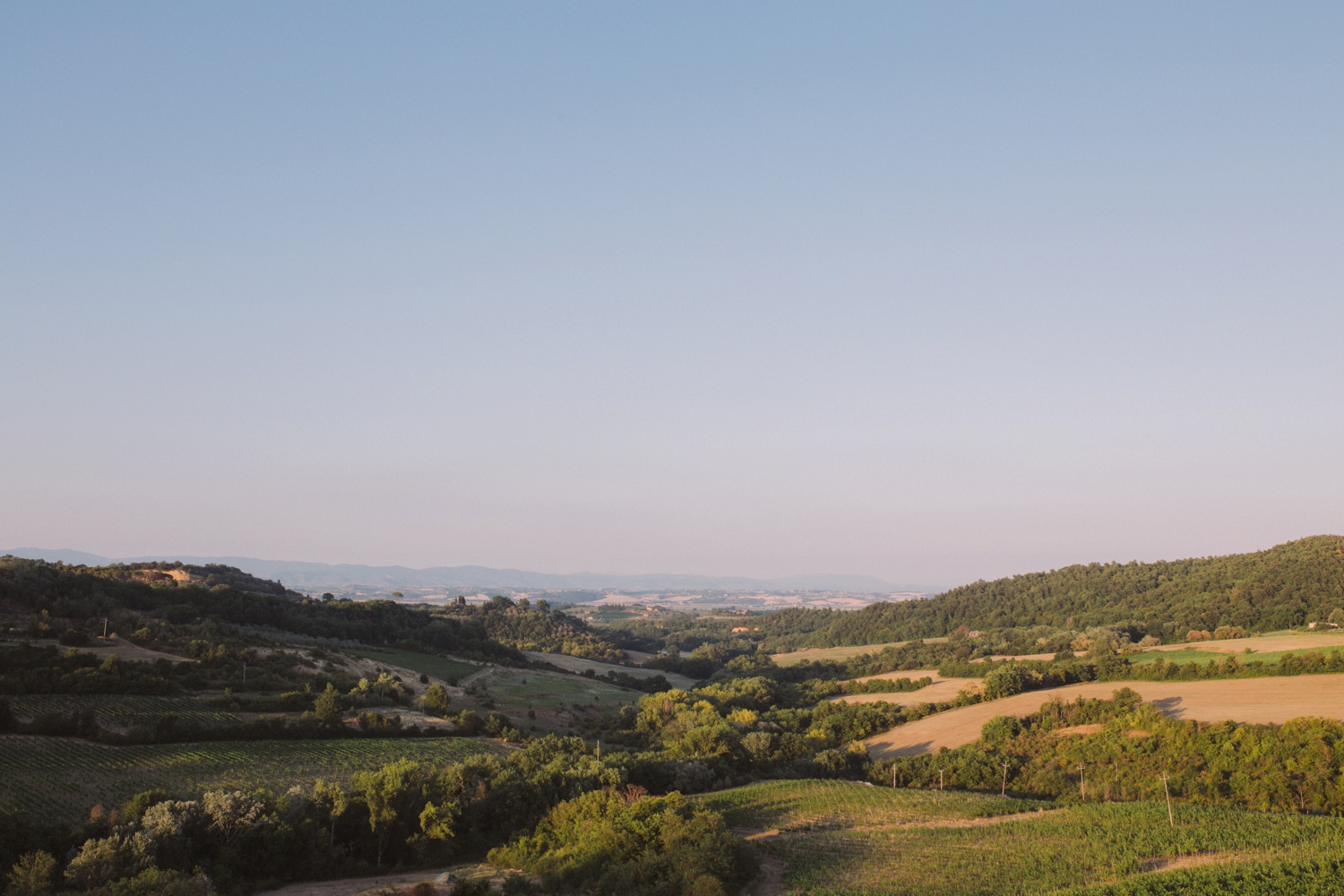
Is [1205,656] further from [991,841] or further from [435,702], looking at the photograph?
[435,702]

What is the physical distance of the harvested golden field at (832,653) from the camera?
137 meters

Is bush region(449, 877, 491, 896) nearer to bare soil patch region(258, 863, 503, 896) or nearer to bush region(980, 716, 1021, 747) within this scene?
bare soil patch region(258, 863, 503, 896)

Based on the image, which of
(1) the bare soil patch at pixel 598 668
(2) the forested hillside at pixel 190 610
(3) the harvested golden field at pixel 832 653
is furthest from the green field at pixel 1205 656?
(2) the forested hillside at pixel 190 610

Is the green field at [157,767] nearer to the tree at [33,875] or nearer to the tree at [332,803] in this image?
the tree at [332,803]

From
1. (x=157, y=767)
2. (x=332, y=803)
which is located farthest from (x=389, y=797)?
(x=157, y=767)

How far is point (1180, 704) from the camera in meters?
62.9

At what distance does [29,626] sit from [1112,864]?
255 feet

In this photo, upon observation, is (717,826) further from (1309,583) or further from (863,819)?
(1309,583)

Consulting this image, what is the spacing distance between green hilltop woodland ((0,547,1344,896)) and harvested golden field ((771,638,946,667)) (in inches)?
1434

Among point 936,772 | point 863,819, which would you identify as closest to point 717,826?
point 863,819

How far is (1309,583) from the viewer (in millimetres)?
100125

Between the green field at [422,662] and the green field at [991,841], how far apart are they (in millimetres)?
57747

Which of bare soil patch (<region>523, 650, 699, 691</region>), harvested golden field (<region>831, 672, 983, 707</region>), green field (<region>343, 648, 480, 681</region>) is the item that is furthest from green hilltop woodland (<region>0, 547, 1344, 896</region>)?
bare soil patch (<region>523, 650, 699, 691</region>)

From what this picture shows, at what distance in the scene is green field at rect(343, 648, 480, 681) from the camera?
91.8m
